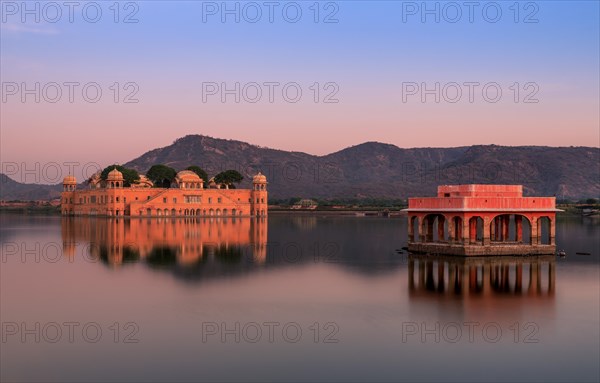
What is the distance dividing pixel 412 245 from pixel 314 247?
1043cm

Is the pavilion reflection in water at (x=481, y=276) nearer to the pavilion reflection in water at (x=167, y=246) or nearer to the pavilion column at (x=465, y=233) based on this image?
the pavilion column at (x=465, y=233)

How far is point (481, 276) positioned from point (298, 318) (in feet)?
46.6

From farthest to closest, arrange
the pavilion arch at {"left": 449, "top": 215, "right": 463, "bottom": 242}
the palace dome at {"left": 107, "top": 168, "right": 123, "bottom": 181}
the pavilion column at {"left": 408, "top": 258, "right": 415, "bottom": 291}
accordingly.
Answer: the palace dome at {"left": 107, "top": 168, "right": 123, "bottom": 181}, the pavilion arch at {"left": 449, "top": 215, "right": 463, "bottom": 242}, the pavilion column at {"left": 408, "top": 258, "right": 415, "bottom": 291}

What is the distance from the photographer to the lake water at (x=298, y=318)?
66.4 ft

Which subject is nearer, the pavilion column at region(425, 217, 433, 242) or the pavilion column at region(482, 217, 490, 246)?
the pavilion column at region(482, 217, 490, 246)

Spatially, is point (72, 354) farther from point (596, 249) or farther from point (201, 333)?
point (596, 249)

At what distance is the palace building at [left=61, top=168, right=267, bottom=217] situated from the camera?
123 m

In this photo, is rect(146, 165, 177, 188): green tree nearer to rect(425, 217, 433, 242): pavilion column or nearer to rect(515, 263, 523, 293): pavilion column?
rect(425, 217, 433, 242): pavilion column

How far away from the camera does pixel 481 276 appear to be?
124 feet

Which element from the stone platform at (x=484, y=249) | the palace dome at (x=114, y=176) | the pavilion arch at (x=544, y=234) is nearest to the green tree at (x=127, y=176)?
the palace dome at (x=114, y=176)

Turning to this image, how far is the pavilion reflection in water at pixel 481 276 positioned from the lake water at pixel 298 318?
0.11 metres

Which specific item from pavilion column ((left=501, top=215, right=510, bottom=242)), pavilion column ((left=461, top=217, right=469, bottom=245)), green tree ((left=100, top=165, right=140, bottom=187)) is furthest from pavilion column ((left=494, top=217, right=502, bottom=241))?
Answer: green tree ((left=100, top=165, right=140, bottom=187))

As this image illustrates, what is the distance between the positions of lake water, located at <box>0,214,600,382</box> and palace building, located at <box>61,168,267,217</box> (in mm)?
74298

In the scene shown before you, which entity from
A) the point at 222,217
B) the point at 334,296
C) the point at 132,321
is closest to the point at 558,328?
the point at 334,296
